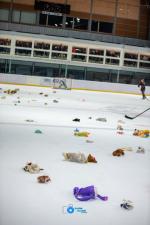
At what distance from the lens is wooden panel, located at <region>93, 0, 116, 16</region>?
29.2 metres

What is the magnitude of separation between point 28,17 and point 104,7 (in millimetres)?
5873

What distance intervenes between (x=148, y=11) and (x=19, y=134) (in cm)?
2625

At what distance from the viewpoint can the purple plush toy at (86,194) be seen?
3.36 meters

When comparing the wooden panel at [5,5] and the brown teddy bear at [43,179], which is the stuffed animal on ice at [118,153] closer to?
the brown teddy bear at [43,179]

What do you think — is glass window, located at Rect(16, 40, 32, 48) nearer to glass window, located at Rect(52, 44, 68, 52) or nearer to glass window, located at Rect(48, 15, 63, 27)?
glass window, located at Rect(52, 44, 68, 52)

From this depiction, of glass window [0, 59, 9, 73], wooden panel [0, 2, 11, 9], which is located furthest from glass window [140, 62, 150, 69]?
wooden panel [0, 2, 11, 9]

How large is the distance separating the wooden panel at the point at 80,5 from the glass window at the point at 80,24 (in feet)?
2.36

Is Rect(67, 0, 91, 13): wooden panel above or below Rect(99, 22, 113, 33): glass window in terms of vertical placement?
above

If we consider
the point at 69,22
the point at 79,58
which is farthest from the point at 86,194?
the point at 69,22

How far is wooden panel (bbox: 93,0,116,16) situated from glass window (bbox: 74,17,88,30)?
1.09 metres

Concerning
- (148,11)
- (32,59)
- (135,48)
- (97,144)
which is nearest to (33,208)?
(97,144)

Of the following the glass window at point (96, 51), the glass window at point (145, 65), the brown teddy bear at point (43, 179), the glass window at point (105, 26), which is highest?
the glass window at point (105, 26)

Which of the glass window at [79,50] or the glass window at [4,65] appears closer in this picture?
the glass window at [4,65]

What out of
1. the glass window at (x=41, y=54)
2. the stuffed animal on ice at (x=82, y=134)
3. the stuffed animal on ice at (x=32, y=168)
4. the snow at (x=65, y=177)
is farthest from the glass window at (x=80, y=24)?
the stuffed animal on ice at (x=32, y=168)
